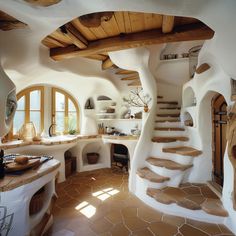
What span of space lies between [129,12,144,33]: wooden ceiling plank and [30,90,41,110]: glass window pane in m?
2.80

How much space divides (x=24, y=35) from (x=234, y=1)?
1.80 metres

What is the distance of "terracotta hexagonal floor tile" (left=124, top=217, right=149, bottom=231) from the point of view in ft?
6.25

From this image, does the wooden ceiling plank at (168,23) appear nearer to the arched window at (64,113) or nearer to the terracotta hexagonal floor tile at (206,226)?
the terracotta hexagonal floor tile at (206,226)

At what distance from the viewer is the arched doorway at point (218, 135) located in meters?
2.38

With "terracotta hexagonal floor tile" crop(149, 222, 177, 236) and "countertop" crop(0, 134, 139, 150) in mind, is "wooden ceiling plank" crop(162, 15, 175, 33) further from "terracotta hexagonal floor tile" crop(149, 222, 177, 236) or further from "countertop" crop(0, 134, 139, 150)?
"terracotta hexagonal floor tile" crop(149, 222, 177, 236)

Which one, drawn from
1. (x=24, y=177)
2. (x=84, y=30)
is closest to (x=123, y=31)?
(x=84, y=30)

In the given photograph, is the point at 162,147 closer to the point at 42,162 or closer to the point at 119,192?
the point at 119,192

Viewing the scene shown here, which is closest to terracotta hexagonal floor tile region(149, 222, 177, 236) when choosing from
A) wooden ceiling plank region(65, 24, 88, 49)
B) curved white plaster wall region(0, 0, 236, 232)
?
curved white plaster wall region(0, 0, 236, 232)

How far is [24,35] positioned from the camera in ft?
5.21

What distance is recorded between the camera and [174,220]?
2.03 m

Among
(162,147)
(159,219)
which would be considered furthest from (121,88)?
(159,219)

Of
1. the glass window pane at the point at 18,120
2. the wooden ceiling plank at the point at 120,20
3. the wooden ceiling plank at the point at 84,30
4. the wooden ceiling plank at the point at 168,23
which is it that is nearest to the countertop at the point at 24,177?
the wooden ceiling plank at the point at 84,30

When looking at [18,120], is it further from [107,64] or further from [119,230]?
[119,230]

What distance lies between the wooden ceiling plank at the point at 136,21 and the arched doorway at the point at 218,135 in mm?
1618
